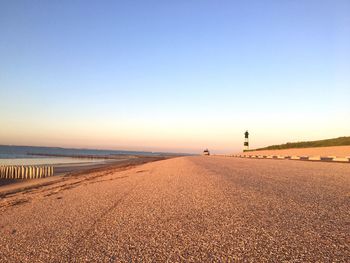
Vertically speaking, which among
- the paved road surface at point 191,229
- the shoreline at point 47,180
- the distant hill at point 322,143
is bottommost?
the shoreline at point 47,180

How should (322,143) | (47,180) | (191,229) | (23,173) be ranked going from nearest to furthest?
(191,229) < (47,180) < (23,173) < (322,143)

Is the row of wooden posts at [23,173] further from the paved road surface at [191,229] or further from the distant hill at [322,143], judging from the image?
the distant hill at [322,143]

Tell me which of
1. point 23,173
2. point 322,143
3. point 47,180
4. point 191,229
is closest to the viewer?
point 191,229

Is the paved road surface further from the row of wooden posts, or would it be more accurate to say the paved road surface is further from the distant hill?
the distant hill

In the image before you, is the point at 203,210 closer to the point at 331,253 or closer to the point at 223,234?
the point at 223,234

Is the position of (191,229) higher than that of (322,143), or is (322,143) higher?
(322,143)

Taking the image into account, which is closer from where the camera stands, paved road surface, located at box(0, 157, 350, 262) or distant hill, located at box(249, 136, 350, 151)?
paved road surface, located at box(0, 157, 350, 262)

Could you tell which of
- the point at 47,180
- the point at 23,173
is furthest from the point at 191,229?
the point at 23,173

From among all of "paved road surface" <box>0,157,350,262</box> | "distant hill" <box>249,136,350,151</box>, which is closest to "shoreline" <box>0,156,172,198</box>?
"paved road surface" <box>0,157,350,262</box>

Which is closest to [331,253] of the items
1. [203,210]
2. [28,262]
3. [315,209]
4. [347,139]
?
[315,209]

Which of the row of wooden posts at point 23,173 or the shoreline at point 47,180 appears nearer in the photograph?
the shoreline at point 47,180

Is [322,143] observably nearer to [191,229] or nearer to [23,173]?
[23,173]

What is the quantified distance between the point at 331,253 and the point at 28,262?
12.2 feet

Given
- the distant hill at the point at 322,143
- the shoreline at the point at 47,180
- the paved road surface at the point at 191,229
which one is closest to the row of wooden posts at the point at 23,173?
the shoreline at the point at 47,180
